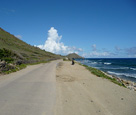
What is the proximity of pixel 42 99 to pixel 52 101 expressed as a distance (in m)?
0.57

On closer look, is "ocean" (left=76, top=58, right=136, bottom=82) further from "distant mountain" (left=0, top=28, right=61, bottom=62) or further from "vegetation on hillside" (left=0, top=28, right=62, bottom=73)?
"distant mountain" (left=0, top=28, right=61, bottom=62)

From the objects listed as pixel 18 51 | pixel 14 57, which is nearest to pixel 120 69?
pixel 14 57

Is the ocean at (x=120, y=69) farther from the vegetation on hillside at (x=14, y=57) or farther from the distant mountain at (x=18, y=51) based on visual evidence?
the distant mountain at (x=18, y=51)

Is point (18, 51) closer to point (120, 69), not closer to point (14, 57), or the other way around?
point (14, 57)

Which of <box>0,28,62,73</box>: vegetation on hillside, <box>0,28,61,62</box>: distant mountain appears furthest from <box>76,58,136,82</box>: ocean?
<box>0,28,61,62</box>: distant mountain

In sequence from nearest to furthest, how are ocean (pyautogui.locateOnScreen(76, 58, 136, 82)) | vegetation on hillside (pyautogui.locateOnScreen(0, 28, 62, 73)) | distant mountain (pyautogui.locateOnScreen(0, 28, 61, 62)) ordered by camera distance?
vegetation on hillside (pyautogui.locateOnScreen(0, 28, 62, 73)) < ocean (pyautogui.locateOnScreen(76, 58, 136, 82)) < distant mountain (pyautogui.locateOnScreen(0, 28, 61, 62))

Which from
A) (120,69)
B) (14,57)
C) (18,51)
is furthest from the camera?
(18,51)

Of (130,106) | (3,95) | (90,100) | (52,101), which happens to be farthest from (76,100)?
(3,95)

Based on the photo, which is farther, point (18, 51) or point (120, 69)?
point (18, 51)

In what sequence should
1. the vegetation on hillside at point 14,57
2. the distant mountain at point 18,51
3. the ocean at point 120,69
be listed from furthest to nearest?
the distant mountain at point 18,51 < the ocean at point 120,69 < the vegetation on hillside at point 14,57

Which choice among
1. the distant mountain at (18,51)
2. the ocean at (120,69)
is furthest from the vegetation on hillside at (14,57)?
the ocean at (120,69)

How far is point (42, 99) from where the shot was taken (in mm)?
6004

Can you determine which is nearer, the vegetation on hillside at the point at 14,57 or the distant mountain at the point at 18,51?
the vegetation on hillside at the point at 14,57

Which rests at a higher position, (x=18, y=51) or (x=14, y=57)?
(x=18, y=51)
